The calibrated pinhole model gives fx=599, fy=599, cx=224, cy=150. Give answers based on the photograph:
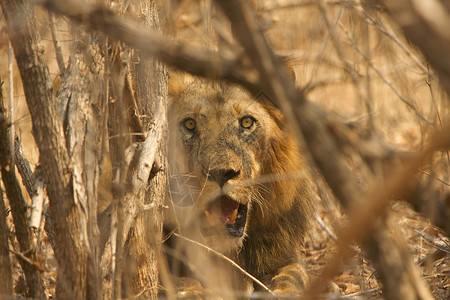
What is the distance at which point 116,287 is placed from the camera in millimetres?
2771

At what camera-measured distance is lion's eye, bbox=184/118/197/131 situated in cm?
430

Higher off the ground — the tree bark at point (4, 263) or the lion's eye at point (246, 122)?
the lion's eye at point (246, 122)

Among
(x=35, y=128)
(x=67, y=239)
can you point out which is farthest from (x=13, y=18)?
(x=67, y=239)

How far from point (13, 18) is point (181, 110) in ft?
6.53

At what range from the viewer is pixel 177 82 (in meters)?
4.62

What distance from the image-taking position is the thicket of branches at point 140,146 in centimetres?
179

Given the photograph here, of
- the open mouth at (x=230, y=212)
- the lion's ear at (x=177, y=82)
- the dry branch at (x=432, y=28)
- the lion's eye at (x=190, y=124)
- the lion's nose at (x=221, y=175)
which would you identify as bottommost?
the open mouth at (x=230, y=212)

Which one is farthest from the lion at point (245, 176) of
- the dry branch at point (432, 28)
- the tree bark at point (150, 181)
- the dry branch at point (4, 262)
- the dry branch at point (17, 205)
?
the dry branch at point (432, 28)

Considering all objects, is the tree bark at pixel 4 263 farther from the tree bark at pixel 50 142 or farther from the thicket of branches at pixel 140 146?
the tree bark at pixel 50 142

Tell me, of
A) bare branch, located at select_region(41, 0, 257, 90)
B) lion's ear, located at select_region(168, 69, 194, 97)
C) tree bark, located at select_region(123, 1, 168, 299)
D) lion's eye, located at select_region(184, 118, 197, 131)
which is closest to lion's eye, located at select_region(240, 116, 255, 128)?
lion's eye, located at select_region(184, 118, 197, 131)

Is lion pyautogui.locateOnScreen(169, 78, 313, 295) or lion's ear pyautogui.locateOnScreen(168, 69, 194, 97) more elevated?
lion's ear pyautogui.locateOnScreen(168, 69, 194, 97)

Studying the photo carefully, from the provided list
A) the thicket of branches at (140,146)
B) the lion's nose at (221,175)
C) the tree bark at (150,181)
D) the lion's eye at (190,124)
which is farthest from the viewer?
the lion's eye at (190,124)

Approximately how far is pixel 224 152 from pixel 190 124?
49 centimetres

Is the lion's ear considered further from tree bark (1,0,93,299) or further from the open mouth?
tree bark (1,0,93,299)
